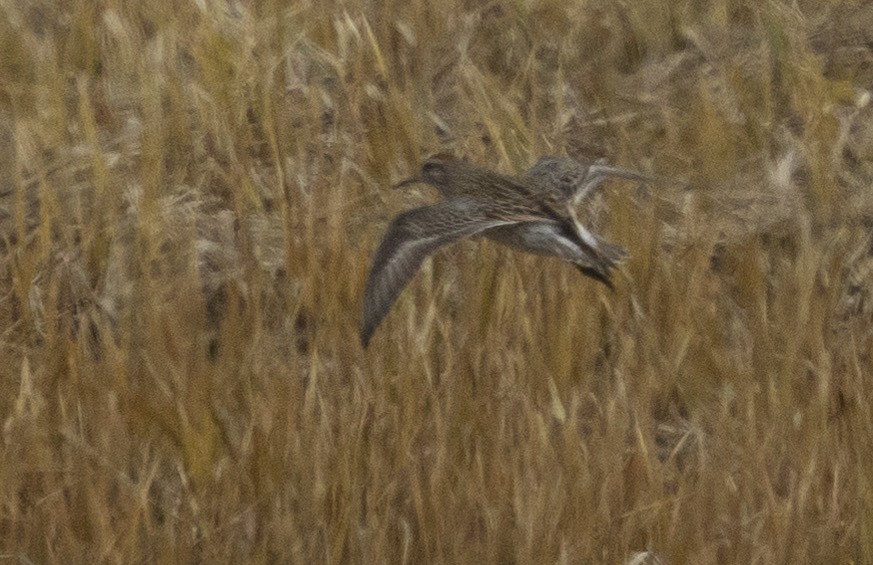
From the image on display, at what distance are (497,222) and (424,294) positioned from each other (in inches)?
17.6

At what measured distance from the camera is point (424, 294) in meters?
4.33

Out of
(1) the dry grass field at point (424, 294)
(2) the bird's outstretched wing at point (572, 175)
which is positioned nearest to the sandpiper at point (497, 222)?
(2) the bird's outstretched wing at point (572, 175)

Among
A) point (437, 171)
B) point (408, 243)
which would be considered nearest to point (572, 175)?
point (437, 171)

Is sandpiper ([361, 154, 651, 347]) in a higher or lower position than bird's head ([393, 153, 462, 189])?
lower

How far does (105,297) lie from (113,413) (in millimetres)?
671

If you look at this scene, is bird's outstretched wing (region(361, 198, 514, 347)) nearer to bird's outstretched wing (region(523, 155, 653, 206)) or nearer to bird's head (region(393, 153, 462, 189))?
bird's outstretched wing (region(523, 155, 653, 206))

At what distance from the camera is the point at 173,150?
16.1ft

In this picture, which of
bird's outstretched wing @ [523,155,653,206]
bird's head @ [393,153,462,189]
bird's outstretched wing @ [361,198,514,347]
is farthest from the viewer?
bird's head @ [393,153,462,189]

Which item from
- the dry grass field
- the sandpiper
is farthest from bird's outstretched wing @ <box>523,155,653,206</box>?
the dry grass field

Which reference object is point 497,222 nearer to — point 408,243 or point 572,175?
point 408,243

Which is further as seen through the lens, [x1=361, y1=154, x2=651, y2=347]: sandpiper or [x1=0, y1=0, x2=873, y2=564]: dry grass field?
[x1=361, y1=154, x2=651, y2=347]: sandpiper

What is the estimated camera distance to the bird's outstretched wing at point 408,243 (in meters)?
3.70

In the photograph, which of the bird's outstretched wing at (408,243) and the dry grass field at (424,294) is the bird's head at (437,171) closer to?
the dry grass field at (424,294)

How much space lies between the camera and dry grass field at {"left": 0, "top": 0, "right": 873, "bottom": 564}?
358 centimetres
